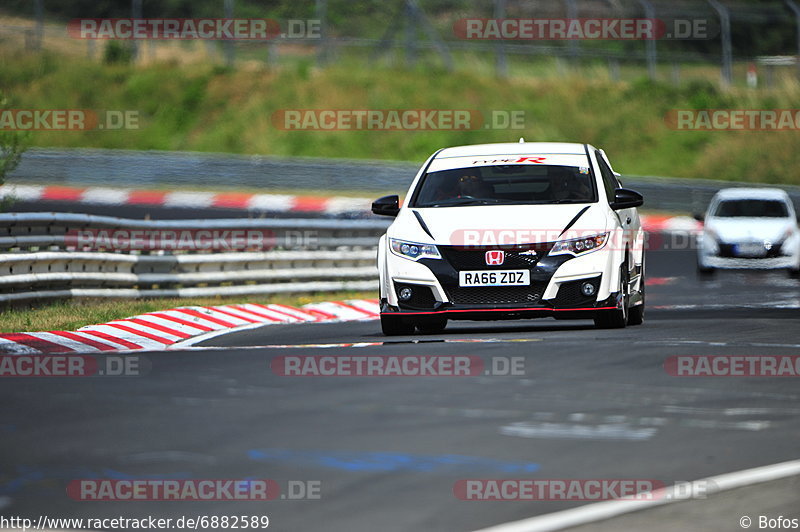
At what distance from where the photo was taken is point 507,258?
1159cm

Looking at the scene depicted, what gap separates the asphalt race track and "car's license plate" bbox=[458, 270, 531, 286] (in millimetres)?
788

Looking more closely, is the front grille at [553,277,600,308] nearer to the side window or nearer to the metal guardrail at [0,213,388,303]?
the side window

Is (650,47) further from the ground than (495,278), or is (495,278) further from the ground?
(650,47)

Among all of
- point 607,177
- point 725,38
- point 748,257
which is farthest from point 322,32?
point 607,177

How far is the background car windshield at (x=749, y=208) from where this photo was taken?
24438 millimetres

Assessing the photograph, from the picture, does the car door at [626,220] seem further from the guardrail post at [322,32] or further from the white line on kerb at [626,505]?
the guardrail post at [322,32]

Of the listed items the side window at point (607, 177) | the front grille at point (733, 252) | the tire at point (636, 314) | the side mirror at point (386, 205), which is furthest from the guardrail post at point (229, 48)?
the side mirror at point (386, 205)

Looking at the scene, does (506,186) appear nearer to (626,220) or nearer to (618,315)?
(626,220)

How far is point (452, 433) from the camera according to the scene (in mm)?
7090

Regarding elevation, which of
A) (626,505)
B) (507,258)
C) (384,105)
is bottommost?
(626,505)

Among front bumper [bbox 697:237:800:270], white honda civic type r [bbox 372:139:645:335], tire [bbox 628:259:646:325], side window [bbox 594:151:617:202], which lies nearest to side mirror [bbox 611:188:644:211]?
white honda civic type r [bbox 372:139:645:335]

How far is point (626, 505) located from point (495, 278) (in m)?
6.00

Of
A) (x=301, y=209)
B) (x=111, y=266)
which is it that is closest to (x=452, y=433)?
(x=111, y=266)

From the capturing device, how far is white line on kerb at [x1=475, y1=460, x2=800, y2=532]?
538 cm
